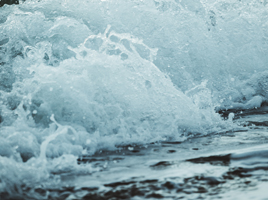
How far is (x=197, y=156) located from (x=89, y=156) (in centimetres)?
77

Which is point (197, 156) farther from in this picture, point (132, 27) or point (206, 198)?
point (132, 27)

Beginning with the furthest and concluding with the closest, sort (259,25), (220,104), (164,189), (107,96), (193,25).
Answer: (259,25) → (193,25) → (220,104) → (107,96) → (164,189)

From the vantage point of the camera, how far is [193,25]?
5977 millimetres

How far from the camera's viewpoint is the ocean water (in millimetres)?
2273

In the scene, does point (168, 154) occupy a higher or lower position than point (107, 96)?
lower

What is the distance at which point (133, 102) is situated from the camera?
12.4 ft

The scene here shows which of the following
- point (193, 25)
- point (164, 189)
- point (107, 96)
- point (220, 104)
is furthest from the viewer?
point (193, 25)

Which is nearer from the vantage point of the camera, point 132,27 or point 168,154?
point 168,154

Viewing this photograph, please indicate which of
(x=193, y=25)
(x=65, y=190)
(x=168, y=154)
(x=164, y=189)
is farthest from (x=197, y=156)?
(x=193, y=25)

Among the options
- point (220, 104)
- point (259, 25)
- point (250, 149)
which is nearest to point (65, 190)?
point (250, 149)

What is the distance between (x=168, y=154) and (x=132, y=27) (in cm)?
300

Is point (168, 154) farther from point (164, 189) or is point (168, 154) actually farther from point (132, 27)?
point (132, 27)

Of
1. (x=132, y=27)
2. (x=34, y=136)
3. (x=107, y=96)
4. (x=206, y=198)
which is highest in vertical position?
(x=132, y=27)

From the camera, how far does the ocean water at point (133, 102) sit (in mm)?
2273
